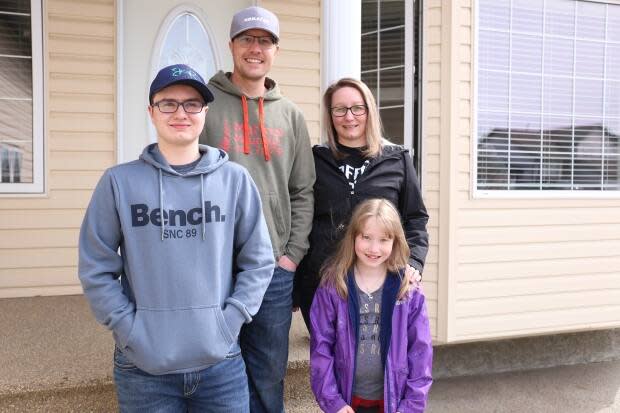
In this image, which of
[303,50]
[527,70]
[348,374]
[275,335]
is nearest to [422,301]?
[348,374]

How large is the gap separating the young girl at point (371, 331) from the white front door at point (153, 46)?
2.76m

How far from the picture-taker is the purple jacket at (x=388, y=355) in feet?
6.40

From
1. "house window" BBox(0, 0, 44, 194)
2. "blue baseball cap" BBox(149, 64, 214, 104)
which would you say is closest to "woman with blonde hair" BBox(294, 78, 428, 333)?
"blue baseball cap" BBox(149, 64, 214, 104)

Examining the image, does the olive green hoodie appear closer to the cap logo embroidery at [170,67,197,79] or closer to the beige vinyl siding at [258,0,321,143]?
the cap logo embroidery at [170,67,197,79]

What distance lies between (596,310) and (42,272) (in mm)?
4147

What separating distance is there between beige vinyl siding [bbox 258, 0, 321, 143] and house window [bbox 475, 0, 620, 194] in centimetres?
140

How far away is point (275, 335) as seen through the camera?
79.6 inches

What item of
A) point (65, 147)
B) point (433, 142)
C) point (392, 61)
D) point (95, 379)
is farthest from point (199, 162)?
point (392, 61)

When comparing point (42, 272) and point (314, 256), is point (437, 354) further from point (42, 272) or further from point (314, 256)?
point (42, 272)

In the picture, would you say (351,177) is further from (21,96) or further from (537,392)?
(537,392)

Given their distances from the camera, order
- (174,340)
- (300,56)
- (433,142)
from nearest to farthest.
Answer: (174,340)
(433,142)
(300,56)

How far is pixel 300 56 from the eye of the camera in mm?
4691

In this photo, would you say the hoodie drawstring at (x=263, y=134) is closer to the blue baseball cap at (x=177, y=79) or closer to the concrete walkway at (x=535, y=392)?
the blue baseball cap at (x=177, y=79)

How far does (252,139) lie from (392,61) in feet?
8.63
